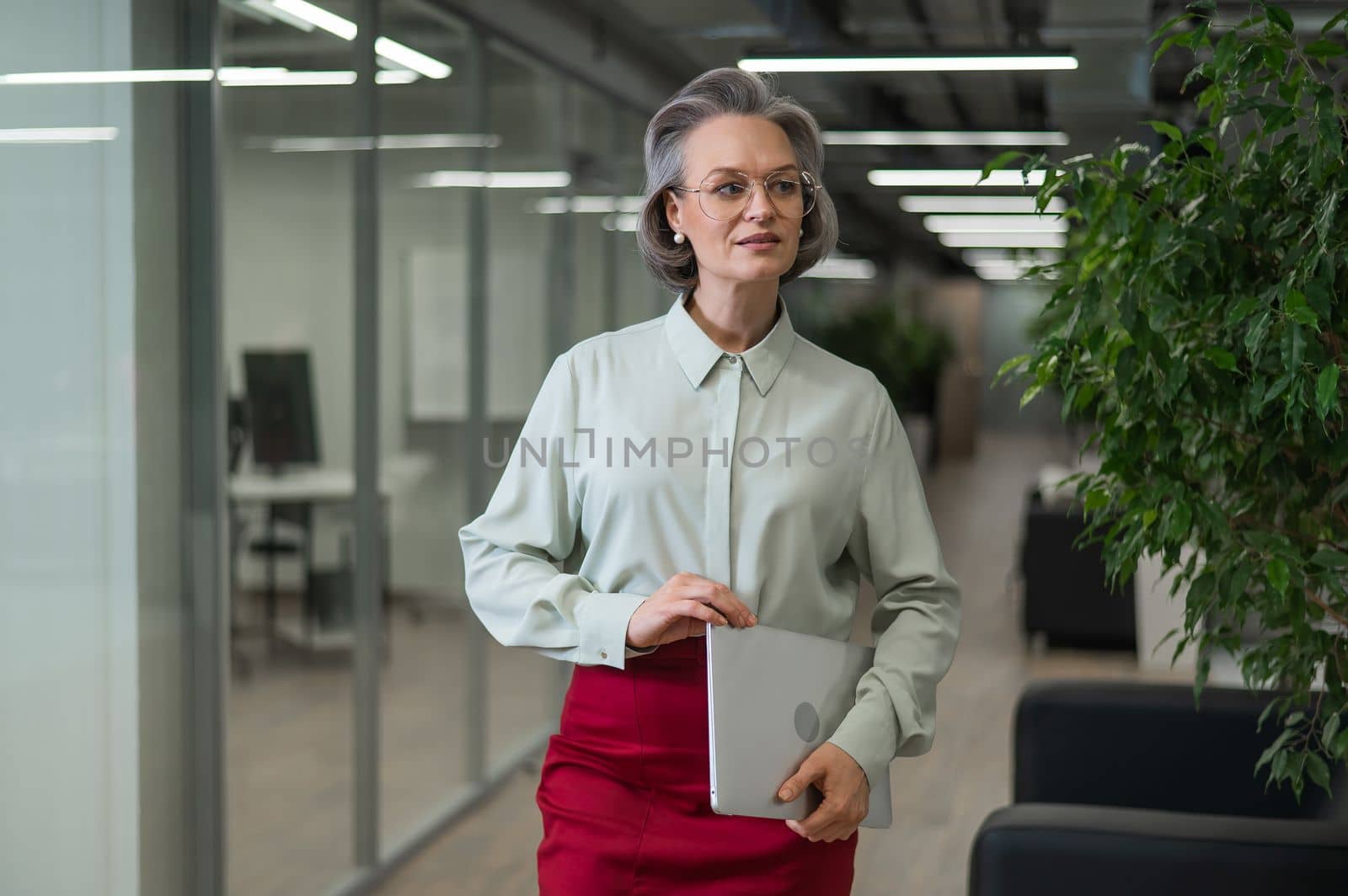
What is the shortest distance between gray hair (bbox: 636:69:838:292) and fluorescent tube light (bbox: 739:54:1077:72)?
3842 millimetres

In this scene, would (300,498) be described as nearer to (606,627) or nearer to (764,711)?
(606,627)

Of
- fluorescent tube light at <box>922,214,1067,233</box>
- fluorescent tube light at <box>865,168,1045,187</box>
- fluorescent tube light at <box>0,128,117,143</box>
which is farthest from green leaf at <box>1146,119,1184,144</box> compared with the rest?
fluorescent tube light at <box>922,214,1067,233</box>

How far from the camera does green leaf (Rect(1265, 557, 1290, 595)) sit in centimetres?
186

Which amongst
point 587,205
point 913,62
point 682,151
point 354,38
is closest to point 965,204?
point 587,205

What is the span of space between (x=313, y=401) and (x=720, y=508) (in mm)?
2516

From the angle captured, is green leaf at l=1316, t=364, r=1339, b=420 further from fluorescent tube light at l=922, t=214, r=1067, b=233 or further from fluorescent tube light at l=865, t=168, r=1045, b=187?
fluorescent tube light at l=922, t=214, r=1067, b=233

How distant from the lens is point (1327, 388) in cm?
174

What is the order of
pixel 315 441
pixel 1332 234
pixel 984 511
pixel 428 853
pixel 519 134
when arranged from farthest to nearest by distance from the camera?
1. pixel 984 511
2. pixel 519 134
3. pixel 428 853
4. pixel 315 441
5. pixel 1332 234

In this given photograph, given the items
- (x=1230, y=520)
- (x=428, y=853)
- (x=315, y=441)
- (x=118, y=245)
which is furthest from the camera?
(x=428, y=853)

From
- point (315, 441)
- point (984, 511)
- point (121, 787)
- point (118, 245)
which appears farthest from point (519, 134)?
point (984, 511)

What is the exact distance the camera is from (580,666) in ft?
5.43

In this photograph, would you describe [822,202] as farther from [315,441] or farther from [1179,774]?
[315,441]

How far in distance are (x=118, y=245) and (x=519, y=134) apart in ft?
8.23

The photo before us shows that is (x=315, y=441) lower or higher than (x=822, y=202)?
lower
